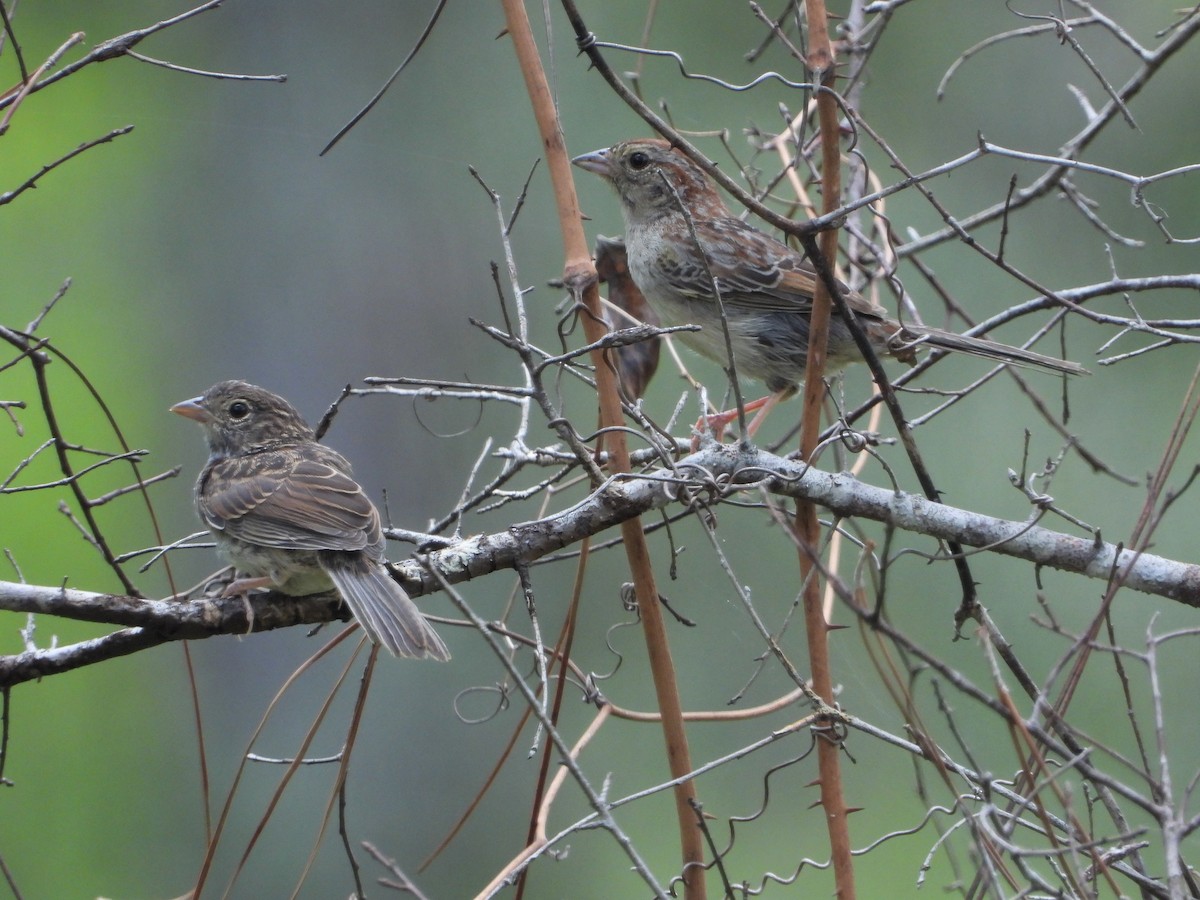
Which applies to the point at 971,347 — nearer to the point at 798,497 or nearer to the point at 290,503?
the point at 798,497

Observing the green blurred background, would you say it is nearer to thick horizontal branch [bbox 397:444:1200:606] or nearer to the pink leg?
the pink leg

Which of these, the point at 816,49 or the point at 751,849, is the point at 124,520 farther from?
the point at 816,49

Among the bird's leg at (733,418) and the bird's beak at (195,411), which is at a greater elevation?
the bird's beak at (195,411)

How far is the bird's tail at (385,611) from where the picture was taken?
283 cm

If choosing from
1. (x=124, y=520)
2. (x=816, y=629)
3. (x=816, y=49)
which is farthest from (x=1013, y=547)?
(x=124, y=520)

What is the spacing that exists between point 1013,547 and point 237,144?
667 centimetres

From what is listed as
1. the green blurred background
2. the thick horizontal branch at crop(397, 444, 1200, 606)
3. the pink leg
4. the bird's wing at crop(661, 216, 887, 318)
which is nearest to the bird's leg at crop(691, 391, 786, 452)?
the pink leg

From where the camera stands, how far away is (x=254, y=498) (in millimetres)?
3693

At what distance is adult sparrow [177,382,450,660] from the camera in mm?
2951

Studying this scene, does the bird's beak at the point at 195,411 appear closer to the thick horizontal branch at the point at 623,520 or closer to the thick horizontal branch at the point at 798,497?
the thick horizontal branch at the point at 623,520

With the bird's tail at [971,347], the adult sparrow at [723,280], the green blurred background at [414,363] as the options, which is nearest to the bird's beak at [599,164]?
the adult sparrow at [723,280]

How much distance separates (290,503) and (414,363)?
13.2 feet

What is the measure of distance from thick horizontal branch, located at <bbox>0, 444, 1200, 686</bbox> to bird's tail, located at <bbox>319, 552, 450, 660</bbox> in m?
0.08

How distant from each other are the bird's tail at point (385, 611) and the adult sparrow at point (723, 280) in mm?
1622
